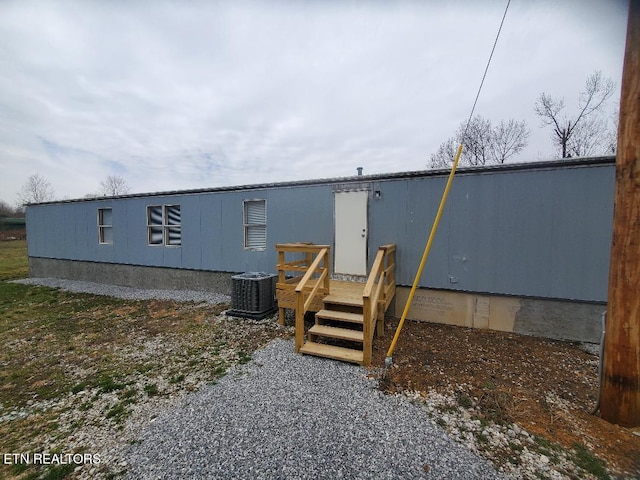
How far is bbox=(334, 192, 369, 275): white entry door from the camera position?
566 centimetres

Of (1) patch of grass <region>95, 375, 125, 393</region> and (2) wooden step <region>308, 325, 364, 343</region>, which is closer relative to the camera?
(1) patch of grass <region>95, 375, 125, 393</region>

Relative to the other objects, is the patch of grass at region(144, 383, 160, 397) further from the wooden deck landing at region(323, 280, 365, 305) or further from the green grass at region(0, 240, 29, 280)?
the green grass at region(0, 240, 29, 280)

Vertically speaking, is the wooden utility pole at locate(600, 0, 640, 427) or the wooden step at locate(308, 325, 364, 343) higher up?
the wooden utility pole at locate(600, 0, 640, 427)

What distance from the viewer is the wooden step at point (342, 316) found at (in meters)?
3.96

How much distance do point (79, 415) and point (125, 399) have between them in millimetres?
367

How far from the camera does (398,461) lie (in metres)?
1.98

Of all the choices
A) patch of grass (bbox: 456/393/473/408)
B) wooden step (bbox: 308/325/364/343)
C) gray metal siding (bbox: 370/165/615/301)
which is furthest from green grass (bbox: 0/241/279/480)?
gray metal siding (bbox: 370/165/615/301)

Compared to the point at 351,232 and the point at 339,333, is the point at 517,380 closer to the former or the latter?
the point at 339,333

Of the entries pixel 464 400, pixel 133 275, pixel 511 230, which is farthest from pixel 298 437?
pixel 133 275

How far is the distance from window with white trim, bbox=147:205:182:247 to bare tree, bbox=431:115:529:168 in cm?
1769

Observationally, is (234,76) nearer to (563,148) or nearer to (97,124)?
(97,124)

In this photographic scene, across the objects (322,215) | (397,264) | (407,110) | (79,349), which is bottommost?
(79,349)

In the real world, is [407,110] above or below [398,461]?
above

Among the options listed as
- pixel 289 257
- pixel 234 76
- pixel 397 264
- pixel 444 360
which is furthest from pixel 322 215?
pixel 234 76
